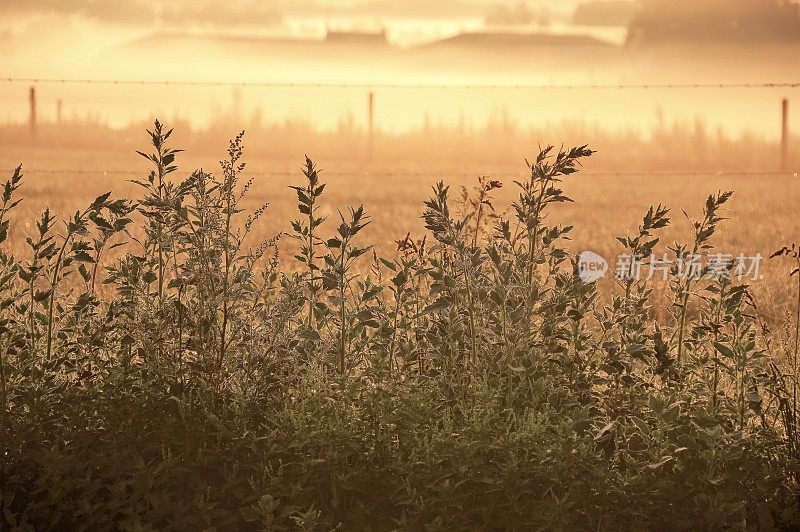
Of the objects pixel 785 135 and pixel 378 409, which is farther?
pixel 785 135

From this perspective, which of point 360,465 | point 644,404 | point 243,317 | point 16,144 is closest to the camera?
point 360,465

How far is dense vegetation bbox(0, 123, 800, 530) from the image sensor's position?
3768mm

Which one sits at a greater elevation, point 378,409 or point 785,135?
point 785,135

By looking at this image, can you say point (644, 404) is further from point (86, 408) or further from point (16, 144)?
point (16, 144)

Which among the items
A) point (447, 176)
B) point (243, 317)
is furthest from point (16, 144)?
point (243, 317)

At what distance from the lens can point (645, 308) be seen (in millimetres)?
4410

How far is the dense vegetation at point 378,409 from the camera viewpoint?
3.77 m

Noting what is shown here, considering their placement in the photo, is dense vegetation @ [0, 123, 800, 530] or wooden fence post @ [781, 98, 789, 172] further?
wooden fence post @ [781, 98, 789, 172]

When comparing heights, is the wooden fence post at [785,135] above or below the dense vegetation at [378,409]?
above

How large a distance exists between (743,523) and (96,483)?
89.5 inches

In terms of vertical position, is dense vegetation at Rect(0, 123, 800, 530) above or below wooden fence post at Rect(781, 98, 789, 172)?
below

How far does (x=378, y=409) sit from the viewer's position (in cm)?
404

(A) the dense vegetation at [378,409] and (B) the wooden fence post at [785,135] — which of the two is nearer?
(A) the dense vegetation at [378,409]

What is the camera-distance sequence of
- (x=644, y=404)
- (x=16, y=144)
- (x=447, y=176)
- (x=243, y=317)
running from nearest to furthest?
(x=644, y=404) < (x=243, y=317) < (x=447, y=176) < (x=16, y=144)
